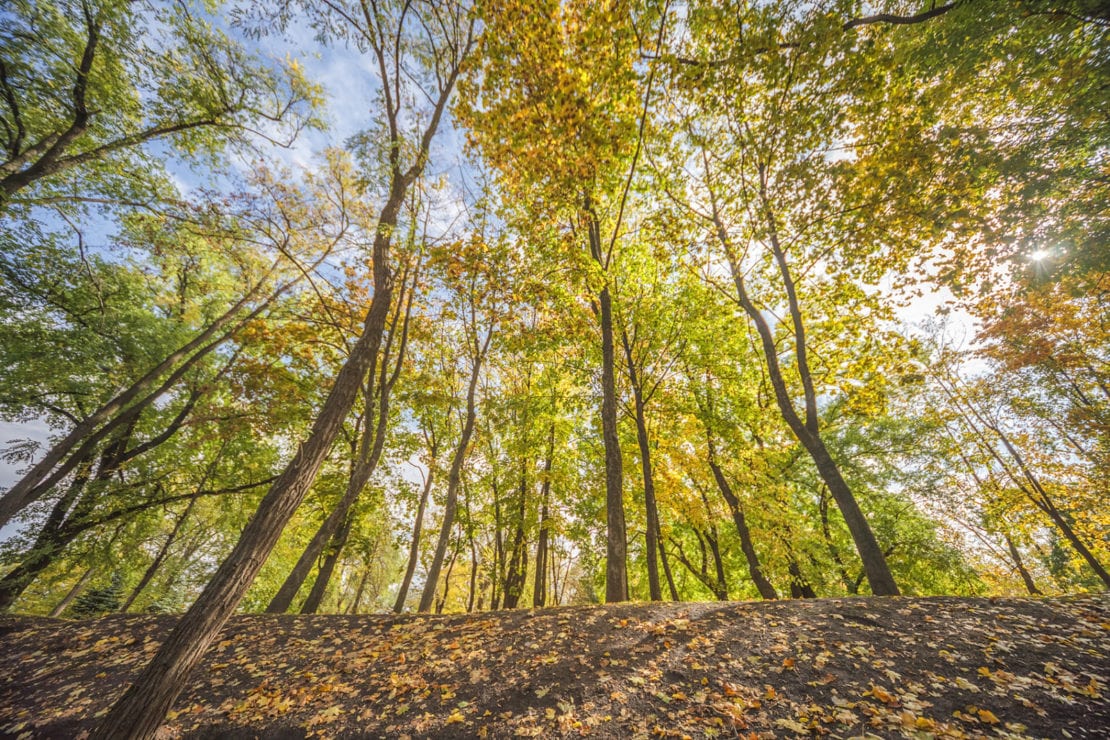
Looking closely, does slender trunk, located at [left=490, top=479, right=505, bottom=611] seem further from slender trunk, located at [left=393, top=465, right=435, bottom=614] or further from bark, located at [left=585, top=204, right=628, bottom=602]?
bark, located at [left=585, top=204, right=628, bottom=602]

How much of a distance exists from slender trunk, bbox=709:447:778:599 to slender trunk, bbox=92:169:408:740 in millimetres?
11864

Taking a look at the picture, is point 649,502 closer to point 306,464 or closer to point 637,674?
point 637,674

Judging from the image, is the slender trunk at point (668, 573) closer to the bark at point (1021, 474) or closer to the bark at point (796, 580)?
the bark at point (796, 580)

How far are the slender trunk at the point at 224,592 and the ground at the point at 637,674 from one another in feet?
2.85

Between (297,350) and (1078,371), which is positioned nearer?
(297,350)

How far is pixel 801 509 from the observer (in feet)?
56.2

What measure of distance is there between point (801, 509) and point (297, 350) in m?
22.6

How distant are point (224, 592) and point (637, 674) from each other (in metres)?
5.10

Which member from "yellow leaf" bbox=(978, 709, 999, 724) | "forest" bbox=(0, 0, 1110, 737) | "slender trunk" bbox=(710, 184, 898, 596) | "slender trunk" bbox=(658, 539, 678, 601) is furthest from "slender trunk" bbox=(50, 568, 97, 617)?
"slender trunk" bbox=(710, 184, 898, 596)

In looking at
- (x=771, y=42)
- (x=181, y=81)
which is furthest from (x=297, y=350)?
(x=771, y=42)

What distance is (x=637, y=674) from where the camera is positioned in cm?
441

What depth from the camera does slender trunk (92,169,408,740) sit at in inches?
144

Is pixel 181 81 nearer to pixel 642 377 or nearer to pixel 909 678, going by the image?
pixel 642 377

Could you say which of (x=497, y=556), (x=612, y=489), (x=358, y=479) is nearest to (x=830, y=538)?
(x=612, y=489)
